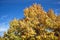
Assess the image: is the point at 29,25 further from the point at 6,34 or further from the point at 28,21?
the point at 6,34

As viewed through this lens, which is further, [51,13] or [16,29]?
[51,13]

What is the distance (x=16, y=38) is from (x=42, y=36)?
12.8 feet

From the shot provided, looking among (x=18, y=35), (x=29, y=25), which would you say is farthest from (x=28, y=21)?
(x=18, y=35)

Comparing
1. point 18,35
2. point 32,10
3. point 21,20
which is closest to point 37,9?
point 32,10

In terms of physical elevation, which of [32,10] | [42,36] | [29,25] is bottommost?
[42,36]

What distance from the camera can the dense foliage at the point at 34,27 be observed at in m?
31.5

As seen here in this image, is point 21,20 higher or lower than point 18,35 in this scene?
higher

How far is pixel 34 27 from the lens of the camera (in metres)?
32.3

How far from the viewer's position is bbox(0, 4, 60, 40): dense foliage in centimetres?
3150

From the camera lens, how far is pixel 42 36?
3153 centimetres

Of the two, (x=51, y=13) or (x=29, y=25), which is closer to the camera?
(x=29, y=25)

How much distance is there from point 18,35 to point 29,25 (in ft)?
7.39

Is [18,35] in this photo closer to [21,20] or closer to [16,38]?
[16,38]

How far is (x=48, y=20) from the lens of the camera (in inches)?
1293
